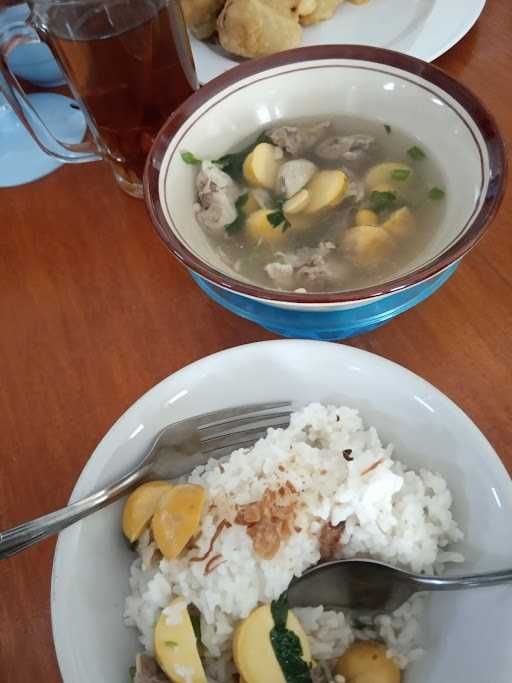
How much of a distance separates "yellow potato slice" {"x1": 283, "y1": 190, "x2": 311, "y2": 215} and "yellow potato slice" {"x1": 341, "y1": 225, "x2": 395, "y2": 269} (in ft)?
0.34

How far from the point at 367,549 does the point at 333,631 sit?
3.8 inches

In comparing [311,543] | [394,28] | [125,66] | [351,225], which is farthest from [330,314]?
[394,28]

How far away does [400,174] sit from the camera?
3.54 ft

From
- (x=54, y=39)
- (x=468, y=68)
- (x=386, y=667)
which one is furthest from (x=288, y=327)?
(x=468, y=68)

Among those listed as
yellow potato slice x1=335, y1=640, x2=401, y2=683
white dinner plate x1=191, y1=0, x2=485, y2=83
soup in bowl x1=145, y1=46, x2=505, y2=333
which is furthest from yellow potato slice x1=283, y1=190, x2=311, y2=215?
yellow potato slice x1=335, y1=640, x2=401, y2=683

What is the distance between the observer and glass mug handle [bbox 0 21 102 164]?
3.35 feet

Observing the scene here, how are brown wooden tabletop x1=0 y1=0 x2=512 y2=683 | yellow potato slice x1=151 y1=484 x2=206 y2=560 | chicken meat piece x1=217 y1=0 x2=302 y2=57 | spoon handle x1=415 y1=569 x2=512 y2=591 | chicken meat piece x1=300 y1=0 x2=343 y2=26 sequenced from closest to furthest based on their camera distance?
spoon handle x1=415 y1=569 x2=512 y2=591
yellow potato slice x1=151 y1=484 x2=206 y2=560
brown wooden tabletop x1=0 y1=0 x2=512 y2=683
chicken meat piece x1=217 y1=0 x2=302 y2=57
chicken meat piece x1=300 y1=0 x2=343 y2=26

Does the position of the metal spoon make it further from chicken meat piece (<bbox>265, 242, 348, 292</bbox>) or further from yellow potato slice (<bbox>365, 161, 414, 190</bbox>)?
yellow potato slice (<bbox>365, 161, 414, 190</bbox>)

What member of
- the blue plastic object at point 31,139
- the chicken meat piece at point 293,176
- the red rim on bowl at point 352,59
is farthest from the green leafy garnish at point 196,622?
the blue plastic object at point 31,139

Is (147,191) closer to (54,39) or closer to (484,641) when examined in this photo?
(54,39)

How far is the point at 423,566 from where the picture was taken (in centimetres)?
74

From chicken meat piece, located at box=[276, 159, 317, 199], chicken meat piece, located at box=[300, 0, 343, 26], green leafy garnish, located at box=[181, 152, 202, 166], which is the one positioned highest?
green leafy garnish, located at box=[181, 152, 202, 166]

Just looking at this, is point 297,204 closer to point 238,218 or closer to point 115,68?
point 238,218

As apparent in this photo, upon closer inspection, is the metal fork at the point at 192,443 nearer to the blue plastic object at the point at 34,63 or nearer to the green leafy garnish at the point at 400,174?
the green leafy garnish at the point at 400,174
